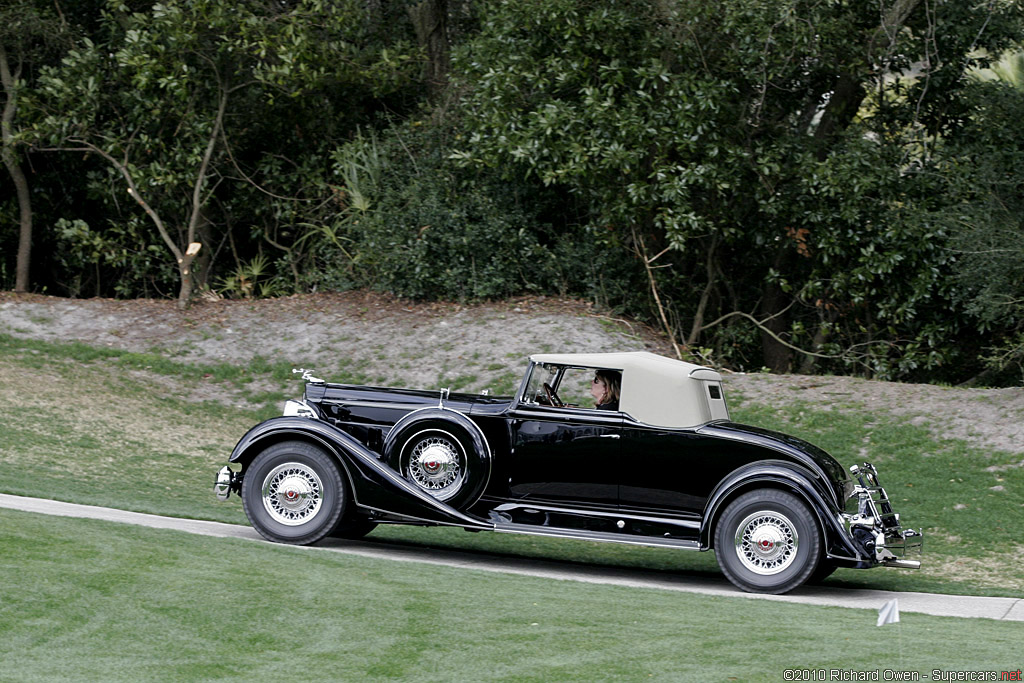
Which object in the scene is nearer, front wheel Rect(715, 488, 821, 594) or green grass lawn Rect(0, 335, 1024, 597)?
front wheel Rect(715, 488, 821, 594)

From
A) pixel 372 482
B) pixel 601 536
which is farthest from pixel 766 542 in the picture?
pixel 372 482

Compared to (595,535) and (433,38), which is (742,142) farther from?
(595,535)

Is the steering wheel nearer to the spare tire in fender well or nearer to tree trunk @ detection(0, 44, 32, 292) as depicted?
the spare tire in fender well

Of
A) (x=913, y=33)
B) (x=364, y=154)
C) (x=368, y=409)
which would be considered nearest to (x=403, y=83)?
(x=364, y=154)

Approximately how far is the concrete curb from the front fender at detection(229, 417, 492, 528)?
0.38m

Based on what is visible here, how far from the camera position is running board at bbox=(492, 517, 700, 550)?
29.0ft

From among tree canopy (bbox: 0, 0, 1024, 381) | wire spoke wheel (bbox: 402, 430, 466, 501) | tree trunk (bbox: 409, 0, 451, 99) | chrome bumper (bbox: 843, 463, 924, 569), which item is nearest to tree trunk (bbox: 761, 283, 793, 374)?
tree canopy (bbox: 0, 0, 1024, 381)

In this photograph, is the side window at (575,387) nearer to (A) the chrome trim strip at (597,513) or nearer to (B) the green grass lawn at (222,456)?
(A) the chrome trim strip at (597,513)

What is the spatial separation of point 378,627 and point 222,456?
7.63 m

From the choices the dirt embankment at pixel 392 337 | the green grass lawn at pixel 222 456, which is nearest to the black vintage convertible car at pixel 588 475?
the green grass lawn at pixel 222 456

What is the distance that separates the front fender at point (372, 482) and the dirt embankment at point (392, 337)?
699 centimetres

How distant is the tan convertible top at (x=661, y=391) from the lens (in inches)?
356

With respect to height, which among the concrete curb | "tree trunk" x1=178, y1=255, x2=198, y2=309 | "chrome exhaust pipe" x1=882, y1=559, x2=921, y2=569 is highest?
"tree trunk" x1=178, y1=255, x2=198, y2=309

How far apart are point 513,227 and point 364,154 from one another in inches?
128
